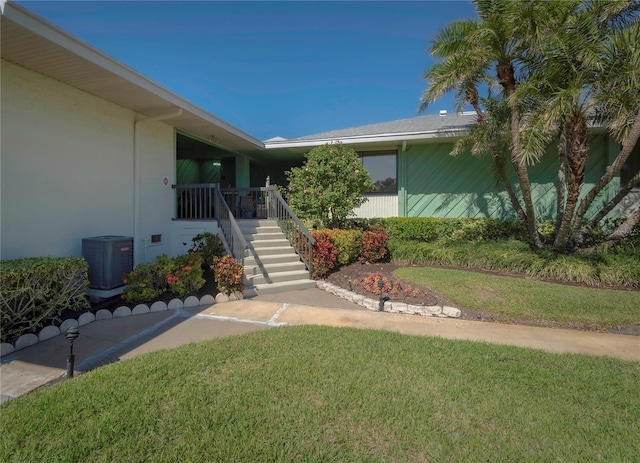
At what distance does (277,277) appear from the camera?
22.5ft

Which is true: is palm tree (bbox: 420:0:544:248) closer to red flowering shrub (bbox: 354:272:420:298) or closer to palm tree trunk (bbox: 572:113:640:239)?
palm tree trunk (bbox: 572:113:640:239)

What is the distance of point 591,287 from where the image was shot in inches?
249

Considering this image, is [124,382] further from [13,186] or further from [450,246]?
[450,246]

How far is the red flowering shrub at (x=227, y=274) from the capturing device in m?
5.77

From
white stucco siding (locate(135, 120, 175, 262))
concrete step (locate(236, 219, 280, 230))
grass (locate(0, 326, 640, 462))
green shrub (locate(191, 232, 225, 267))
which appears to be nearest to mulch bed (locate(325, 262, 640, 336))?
grass (locate(0, 326, 640, 462))

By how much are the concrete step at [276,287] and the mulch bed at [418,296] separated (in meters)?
0.58

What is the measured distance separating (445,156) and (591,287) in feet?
18.6

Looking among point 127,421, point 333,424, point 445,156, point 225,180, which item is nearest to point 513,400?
point 333,424

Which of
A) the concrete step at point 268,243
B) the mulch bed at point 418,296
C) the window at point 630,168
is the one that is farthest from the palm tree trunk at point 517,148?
the concrete step at point 268,243

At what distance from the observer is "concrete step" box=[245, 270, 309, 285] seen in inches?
262

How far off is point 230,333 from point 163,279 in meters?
2.16

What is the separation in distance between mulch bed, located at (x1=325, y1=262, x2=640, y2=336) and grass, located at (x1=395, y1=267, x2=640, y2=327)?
84 mm

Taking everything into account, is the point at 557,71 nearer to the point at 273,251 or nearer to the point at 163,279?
the point at 273,251

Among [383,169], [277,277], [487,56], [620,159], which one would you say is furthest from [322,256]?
[620,159]
